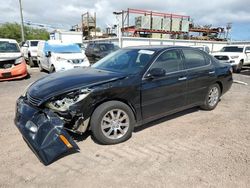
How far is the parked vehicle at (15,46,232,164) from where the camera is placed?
298 centimetres

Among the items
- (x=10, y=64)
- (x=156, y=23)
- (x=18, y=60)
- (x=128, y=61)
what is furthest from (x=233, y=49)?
(x=10, y=64)

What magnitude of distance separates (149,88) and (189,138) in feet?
3.62

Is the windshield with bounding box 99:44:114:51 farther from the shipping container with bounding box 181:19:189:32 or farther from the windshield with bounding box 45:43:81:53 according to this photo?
the shipping container with bounding box 181:19:189:32

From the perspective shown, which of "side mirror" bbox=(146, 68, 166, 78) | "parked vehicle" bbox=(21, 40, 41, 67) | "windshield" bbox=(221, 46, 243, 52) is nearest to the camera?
"side mirror" bbox=(146, 68, 166, 78)

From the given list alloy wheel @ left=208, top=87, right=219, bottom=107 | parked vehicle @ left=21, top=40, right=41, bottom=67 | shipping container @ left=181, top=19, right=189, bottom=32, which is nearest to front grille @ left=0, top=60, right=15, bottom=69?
parked vehicle @ left=21, top=40, right=41, bottom=67

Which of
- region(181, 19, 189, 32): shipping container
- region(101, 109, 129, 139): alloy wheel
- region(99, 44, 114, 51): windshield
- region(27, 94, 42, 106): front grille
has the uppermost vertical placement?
region(181, 19, 189, 32): shipping container

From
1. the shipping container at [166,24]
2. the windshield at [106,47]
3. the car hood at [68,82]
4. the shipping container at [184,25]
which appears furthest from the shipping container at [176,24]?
the car hood at [68,82]

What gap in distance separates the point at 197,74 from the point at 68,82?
2.68m

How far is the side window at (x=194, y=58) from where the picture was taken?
14.6 feet

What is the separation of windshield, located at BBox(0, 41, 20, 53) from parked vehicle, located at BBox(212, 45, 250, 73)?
11.0m

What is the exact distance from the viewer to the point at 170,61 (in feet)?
13.6

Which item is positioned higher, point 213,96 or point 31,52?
point 31,52

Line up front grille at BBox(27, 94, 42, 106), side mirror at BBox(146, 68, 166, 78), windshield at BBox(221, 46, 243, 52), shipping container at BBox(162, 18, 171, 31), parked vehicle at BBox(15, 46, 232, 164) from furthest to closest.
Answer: shipping container at BBox(162, 18, 171, 31) → windshield at BBox(221, 46, 243, 52) → side mirror at BBox(146, 68, 166, 78) → front grille at BBox(27, 94, 42, 106) → parked vehicle at BBox(15, 46, 232, 164)

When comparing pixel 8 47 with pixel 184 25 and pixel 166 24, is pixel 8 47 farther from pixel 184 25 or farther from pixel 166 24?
pixel 184 25
